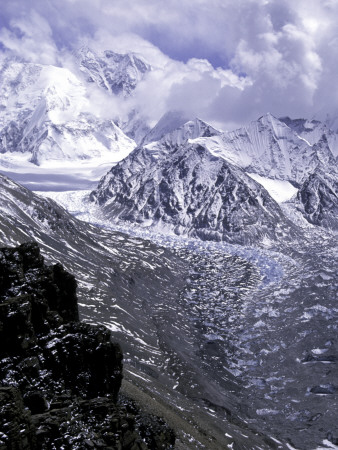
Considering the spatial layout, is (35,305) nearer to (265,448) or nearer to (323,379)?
(265,448)

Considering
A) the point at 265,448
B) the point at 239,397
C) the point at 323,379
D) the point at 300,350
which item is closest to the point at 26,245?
the point at 265,448

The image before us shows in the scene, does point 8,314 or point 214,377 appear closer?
point 8,314

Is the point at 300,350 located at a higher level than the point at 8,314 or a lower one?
lower

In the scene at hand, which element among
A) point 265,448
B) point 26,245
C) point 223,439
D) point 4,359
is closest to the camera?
point 4,359

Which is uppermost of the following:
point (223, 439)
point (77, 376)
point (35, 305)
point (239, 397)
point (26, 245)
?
point (26, 245)

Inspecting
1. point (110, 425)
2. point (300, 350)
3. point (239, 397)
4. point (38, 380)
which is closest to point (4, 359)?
point (38, 380)

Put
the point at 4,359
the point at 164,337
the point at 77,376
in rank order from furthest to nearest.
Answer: the point at 164,337 < the point at 77,376 < the point at 4,359
